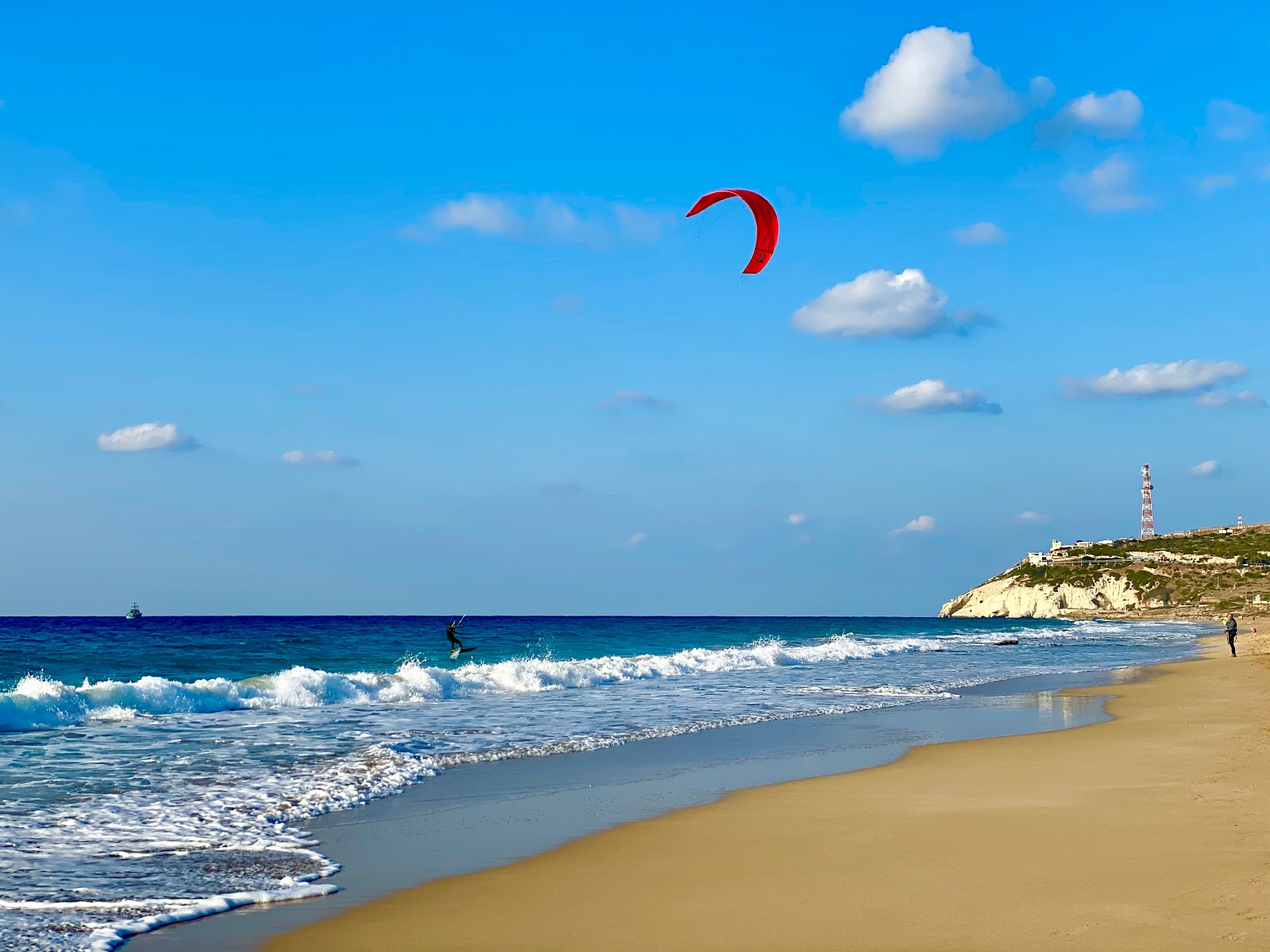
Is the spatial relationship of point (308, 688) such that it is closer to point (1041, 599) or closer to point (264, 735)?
point (264, 735)

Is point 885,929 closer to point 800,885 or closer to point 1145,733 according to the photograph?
point 800,885

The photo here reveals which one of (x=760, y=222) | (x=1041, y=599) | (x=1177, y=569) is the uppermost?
(x=760, y=222)

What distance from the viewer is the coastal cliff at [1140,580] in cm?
10238

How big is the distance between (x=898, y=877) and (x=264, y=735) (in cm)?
1189

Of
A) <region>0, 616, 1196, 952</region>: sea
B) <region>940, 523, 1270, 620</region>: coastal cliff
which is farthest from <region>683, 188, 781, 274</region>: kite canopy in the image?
<region>940, 523, 1270, 620</region>: coastal cliff

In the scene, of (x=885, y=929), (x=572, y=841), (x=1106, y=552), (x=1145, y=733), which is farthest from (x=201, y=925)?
(x=1106, y=552)

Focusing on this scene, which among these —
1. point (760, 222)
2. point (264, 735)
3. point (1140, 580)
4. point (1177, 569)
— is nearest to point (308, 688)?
point (264, 735)

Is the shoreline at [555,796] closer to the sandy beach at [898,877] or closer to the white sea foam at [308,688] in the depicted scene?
the sandy beach at [898,877]

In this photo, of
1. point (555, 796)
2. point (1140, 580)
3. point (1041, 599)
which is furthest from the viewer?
point (1041, 599)

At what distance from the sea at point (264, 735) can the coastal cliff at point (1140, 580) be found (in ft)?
225

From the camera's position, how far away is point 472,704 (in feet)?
74.8

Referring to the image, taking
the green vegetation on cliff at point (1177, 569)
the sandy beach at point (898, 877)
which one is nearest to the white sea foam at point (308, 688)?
the sandy beach at point (898, 877)

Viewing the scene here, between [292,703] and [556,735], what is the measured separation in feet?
32.7

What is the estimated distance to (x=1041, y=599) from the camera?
124 meters
